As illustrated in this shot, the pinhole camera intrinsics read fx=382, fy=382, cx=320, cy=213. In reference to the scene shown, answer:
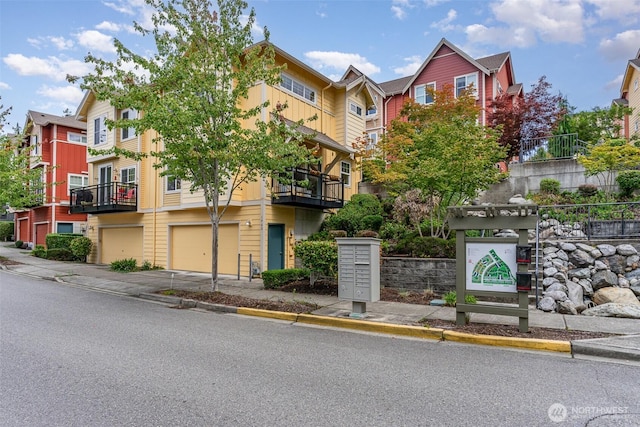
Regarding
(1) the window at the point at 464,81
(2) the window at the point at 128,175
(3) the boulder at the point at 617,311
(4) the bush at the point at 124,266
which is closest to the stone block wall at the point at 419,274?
(3) the boulder at the point at 617,311

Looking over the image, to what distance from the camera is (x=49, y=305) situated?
965 centimetres

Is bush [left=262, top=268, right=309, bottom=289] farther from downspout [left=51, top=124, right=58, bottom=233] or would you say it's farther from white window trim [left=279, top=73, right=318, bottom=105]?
downspout [left=51, top=124, right=58, bottom=233]

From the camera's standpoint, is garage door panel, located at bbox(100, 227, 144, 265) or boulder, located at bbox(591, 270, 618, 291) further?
garage door panel, located at bbox(100, 227, 144, 265)

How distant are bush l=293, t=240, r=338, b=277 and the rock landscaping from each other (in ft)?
17.4

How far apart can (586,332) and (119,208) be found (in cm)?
1925

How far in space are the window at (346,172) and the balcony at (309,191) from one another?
132 centimetres

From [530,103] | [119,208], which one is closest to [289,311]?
[119,208]

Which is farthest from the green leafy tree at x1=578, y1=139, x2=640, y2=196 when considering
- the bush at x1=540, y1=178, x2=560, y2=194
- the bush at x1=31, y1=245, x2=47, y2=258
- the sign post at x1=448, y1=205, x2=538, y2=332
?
the bush at x1=31, y1=245, x2=47, y2=258

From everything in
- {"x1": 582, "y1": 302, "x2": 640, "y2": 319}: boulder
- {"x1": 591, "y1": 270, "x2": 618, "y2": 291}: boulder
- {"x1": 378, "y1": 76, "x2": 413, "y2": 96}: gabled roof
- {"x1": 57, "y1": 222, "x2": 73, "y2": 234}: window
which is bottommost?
{"x1": 582, "y1": 302, "x2": 640, "y2": 319}: boulder

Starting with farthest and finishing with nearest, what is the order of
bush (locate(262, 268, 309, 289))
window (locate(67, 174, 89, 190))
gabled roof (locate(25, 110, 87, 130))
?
window (locate(67, 174, 89, 190)) < gabled roof (locate(25, 110, 87, 130)) < bush (locate(262, 268, 309, 289))

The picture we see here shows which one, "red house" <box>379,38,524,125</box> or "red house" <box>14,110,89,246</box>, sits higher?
"red house" <box>379,38,524,125</box>

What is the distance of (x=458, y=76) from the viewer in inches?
986

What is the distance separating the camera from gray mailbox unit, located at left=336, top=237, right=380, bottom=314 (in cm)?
814

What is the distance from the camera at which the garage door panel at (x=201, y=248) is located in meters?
15.8
